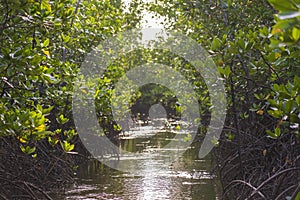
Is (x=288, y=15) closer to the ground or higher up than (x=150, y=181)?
higher up

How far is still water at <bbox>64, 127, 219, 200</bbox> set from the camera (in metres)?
6.50

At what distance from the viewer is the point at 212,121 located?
7258mm

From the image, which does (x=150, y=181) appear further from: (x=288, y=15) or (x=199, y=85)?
(x=288, y=15)

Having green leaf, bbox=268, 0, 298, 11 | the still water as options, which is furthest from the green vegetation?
the still water

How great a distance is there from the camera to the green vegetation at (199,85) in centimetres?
304

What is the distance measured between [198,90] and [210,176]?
4.26 feet

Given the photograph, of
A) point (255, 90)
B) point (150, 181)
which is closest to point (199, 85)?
point (150, 181)

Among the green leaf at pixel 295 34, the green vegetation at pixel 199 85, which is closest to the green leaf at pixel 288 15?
the green vegetation at pixel 199 85

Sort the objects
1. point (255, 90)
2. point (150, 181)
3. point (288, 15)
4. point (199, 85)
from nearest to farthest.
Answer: point (288, 15), point (255, 90), point (150, 181), point (199, 85)

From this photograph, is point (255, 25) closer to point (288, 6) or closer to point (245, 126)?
point (245, 126)

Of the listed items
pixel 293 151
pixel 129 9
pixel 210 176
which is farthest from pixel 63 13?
pixel 129 9

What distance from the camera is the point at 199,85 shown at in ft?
25.0

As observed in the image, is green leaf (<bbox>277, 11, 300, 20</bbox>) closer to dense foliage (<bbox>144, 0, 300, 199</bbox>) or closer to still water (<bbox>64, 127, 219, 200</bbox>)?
dense foliage (<bbox>144, 0, 300, 199</bbox>)

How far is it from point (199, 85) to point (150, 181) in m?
1.61
